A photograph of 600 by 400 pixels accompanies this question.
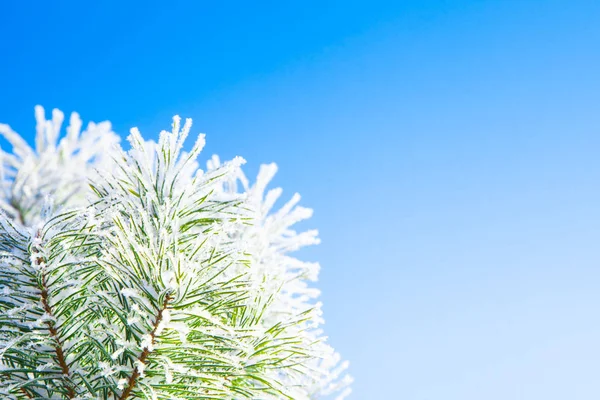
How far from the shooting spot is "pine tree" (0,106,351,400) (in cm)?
158

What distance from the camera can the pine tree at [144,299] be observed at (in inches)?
62.3

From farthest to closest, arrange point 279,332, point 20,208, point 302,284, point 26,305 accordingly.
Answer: point 20,208
point 302,284
point 279,332
point 26,305

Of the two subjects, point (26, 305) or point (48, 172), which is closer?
point (26, 305)

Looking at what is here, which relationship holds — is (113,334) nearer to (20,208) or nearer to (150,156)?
(150,156)

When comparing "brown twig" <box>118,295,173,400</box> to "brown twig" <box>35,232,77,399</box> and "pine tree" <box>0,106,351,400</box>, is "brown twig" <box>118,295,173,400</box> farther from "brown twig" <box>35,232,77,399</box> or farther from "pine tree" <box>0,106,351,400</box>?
"brown twig" <box>35,232,77,399</box>

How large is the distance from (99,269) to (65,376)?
337 millimetres

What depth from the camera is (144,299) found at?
5.16 feet

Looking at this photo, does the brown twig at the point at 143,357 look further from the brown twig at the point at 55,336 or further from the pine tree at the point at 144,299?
the brown twig at the point at 55,336

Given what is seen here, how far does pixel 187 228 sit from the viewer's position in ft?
6.17

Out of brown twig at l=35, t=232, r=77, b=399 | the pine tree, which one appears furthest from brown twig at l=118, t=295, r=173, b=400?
brown twig at l=35, t=232, r=77, b=399

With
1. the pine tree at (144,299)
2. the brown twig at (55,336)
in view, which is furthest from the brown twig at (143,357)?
the brown twig at (55,336)

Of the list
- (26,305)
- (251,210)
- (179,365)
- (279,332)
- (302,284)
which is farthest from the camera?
(302,284)

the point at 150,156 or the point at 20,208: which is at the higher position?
the point at 20,208

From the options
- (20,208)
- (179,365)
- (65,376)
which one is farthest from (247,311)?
(20,208)
